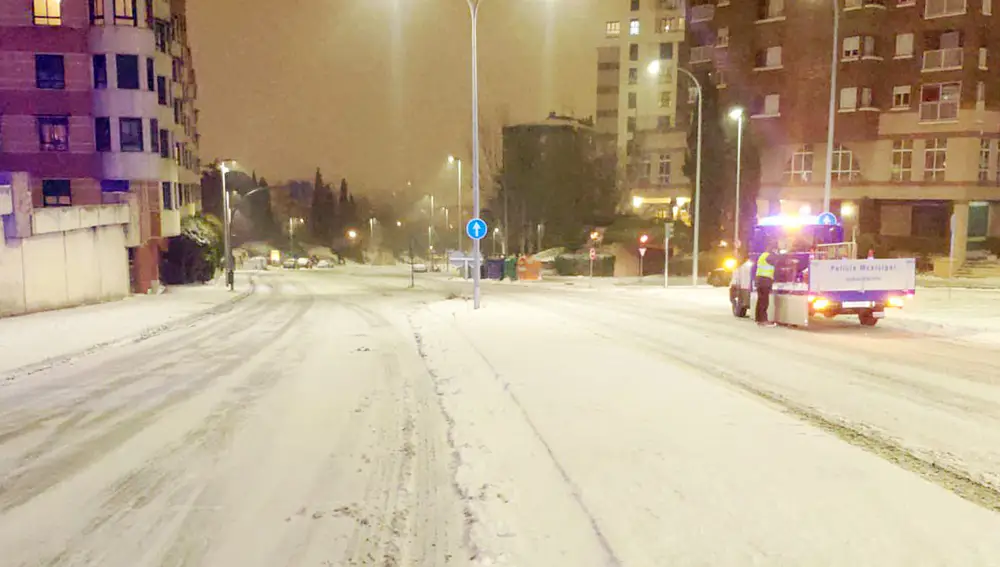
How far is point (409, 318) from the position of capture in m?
20.4

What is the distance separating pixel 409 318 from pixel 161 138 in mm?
24712

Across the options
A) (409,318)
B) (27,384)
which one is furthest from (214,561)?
(409,318)

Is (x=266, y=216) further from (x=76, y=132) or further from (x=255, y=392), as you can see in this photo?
(x=255, y=392)

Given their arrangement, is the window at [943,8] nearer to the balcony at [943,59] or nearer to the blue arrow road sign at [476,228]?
the balcony at [943,59]

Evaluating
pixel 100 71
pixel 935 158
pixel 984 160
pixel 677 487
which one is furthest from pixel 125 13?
pixel 984 160

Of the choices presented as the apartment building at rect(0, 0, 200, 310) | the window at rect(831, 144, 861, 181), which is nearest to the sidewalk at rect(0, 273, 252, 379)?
the apartment building at rect(0, 0, 200, 310)

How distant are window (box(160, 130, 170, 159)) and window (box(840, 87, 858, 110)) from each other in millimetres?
40091

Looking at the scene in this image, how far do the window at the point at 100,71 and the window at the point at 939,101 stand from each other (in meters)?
44.3

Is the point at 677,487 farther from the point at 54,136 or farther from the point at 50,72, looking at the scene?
the point at 50,72

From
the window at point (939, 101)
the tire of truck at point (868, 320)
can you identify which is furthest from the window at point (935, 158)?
the tire of truck at point (868, 320)

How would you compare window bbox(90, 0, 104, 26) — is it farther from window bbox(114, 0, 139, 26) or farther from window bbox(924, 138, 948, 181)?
window bbox(924, 138, 948, 181)

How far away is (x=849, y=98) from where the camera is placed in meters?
42.5

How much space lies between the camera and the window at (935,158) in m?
39.2

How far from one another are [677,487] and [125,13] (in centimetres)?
3724
